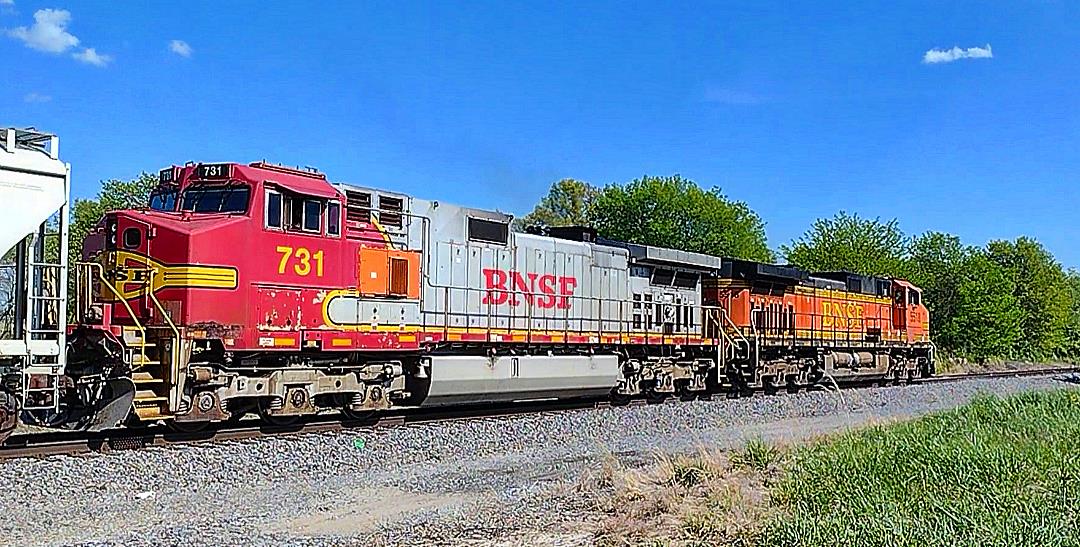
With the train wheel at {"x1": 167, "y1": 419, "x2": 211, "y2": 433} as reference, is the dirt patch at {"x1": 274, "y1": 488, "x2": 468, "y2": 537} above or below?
below

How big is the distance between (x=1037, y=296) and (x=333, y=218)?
47.3 meters

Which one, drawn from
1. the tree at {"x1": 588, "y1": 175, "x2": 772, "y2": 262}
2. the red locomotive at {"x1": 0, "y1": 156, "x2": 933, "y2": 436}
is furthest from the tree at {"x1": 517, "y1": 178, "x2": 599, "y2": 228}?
the red locomotive at {"x1": 0, "y1": 156, "x2": 933, "y2": 436}

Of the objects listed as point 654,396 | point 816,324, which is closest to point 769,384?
point 816,324

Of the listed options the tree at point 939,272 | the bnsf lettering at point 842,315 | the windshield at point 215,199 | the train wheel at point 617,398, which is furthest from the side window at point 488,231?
the tree at point 939,272

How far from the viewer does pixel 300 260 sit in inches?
461

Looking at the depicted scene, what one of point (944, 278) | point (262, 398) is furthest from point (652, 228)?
point (262, 398)

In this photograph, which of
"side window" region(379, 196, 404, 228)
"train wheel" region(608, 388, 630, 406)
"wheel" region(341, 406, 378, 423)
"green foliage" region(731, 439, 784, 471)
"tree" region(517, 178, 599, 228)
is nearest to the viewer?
"green foliage" region(731, 439, 784, 471)

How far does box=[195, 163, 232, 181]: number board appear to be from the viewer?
11523mm

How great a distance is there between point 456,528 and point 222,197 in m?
6.13

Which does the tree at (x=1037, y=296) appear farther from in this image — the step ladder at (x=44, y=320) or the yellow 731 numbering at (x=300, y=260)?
the step ladder at (x=44, y=320)

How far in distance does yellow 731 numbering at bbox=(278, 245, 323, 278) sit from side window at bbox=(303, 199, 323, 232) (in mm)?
288

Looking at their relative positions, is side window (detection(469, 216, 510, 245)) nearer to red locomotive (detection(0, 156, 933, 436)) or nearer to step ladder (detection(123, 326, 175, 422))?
red locomotive (detection(0, 156, 933, 436))

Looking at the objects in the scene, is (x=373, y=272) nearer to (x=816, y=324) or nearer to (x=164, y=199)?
(x=164, y=199)

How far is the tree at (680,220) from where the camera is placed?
50.8 meters
